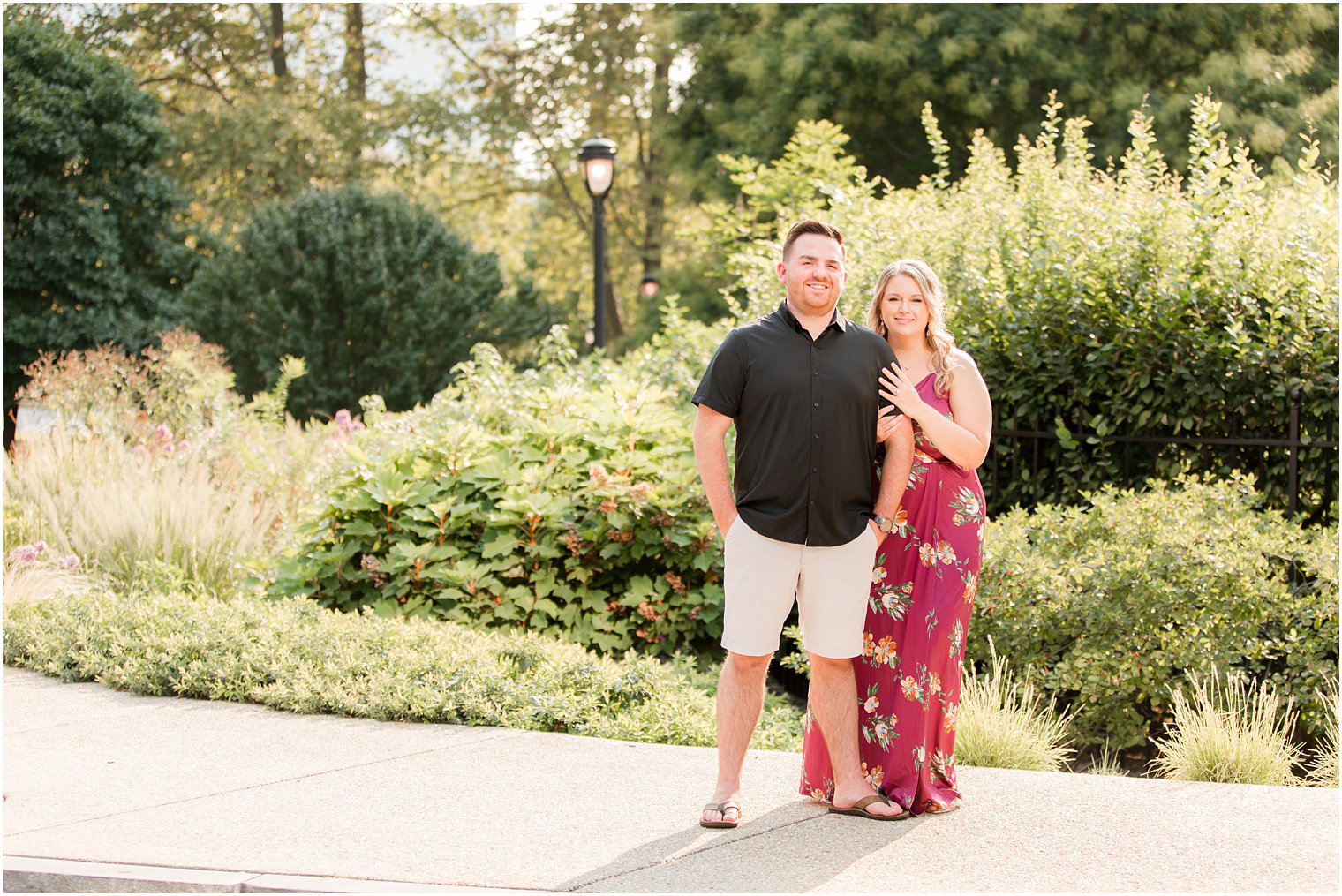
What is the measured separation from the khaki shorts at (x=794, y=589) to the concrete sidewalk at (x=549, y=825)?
643 millimetres

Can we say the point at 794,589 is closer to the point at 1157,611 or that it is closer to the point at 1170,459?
the point at 1157,611

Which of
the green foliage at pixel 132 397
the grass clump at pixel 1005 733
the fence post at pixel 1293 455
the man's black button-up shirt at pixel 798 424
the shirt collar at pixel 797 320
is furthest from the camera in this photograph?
the green foliage at pixel 132 397

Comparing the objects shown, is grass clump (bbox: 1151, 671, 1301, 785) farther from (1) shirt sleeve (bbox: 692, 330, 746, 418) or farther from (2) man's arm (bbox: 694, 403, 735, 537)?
(1) shirt sleeve (bbox: 692, 330, 746, 418)

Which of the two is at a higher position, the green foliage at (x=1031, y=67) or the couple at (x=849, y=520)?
the green foliage at (x=1031, y=67)

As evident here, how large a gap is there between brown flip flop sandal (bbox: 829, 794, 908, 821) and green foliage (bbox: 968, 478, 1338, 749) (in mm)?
1845

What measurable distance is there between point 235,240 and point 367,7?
8.97 m

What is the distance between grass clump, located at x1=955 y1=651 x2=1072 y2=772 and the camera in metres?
5.30

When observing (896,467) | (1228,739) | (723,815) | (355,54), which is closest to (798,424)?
(896,467)

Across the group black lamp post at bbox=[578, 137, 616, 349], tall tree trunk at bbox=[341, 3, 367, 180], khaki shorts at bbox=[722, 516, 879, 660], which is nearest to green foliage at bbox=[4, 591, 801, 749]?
khaki shorts at bbox=[722, 516, 879, 660]

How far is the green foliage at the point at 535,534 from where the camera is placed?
7484mm

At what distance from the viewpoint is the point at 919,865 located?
387 centimetres

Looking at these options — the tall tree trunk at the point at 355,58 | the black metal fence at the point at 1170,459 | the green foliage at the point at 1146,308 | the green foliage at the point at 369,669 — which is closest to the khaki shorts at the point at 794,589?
the green foliage at the point at 369,669

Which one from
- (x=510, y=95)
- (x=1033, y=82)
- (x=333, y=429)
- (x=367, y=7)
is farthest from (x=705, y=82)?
(x=367, y=7)

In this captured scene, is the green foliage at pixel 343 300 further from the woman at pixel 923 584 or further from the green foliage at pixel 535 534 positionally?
the woman at pixel 923 584
